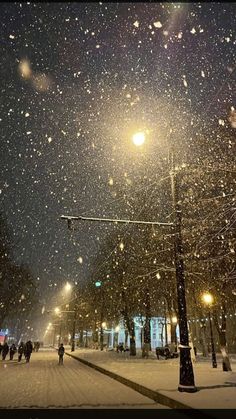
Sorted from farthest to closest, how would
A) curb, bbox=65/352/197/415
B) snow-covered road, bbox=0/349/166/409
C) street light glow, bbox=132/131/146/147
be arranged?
street light glow, bbox=132/131/146/147 < snow-covered road, bbox=0/349/166/409 < curb, bbox=65/352/197/415

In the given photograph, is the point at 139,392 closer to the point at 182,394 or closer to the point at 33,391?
the point at 182,394

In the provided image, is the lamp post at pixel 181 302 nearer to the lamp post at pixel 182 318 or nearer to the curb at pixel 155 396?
the lamp post at pixel 182 318

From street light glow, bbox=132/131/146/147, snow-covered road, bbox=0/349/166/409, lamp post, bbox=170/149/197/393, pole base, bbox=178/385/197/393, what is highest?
street light glow, bbox=132/131/146/147

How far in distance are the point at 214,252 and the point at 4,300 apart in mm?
37321

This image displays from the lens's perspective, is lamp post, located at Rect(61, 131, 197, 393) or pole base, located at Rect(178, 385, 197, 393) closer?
pole base, located at Rect(178, 385, 197, 393)

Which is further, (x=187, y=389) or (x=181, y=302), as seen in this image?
(x=181, y=302)

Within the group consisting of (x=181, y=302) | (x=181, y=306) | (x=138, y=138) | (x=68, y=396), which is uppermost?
(x=138, y=138)

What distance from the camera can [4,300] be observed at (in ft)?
165

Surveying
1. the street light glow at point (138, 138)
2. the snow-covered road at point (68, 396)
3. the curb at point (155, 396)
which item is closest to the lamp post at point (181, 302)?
the street light glow at point (138, 138)

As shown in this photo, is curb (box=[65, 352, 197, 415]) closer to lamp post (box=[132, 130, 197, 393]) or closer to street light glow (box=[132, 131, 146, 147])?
lamp post (box=[132, 130, 197, 393])

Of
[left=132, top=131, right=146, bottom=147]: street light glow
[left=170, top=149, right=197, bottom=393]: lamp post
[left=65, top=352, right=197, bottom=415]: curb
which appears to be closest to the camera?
[left=65, top=352, right=197, bottom=415]: curb

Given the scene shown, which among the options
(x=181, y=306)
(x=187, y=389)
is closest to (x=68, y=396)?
(x=187, y=389)

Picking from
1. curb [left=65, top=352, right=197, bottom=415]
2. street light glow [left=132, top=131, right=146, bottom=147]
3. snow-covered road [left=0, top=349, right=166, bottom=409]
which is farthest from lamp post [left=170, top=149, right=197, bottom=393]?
street light glow [left=132, top=131, right=146, bottom=147]

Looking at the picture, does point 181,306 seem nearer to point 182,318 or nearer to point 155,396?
point 182,318
